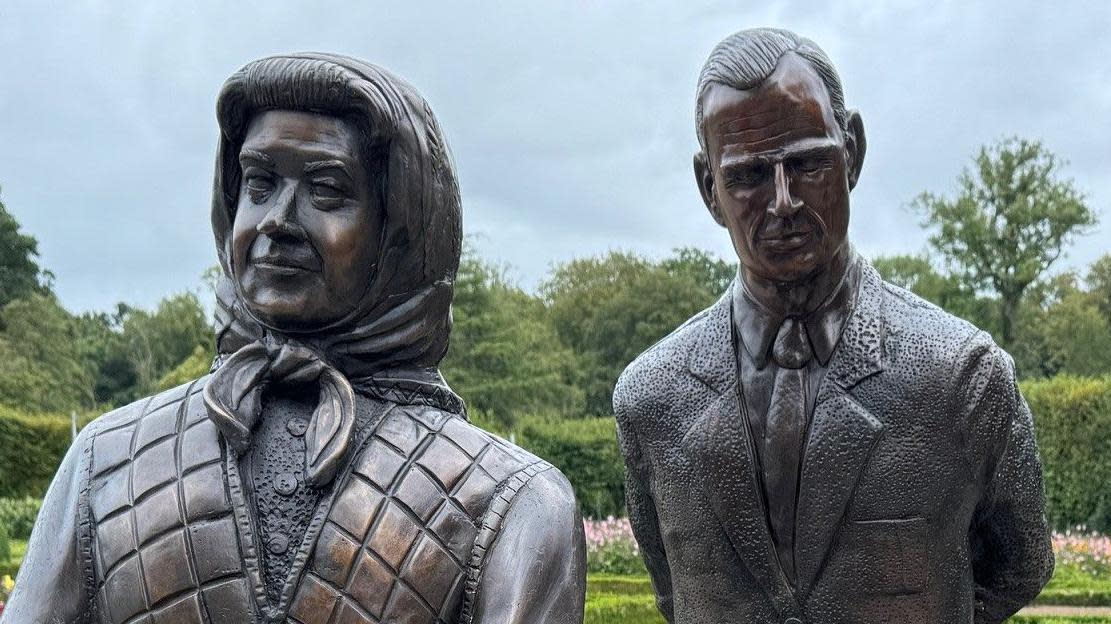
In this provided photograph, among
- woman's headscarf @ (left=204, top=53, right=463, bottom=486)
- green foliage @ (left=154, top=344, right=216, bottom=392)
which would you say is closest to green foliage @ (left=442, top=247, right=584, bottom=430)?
green foliage @ (left=154, top=344, right=216, bottom=392)

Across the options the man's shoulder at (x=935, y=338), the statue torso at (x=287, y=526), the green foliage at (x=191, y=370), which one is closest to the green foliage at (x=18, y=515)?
the green foliage at (x=191, y=370)

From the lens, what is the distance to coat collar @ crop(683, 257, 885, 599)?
3535mm

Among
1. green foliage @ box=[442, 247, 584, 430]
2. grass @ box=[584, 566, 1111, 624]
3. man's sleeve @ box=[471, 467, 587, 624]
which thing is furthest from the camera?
green foliage @ box=[442, 247, 584, 430]

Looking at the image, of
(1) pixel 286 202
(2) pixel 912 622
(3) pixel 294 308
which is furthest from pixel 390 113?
(2) pixel 912 622

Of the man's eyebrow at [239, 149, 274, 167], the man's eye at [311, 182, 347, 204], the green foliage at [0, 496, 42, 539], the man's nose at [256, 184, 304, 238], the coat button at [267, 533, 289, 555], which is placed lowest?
the coat button at [267, 533, 289, 555]

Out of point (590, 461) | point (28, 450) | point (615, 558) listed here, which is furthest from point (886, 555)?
point (28, 450)

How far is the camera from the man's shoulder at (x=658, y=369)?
382 cm

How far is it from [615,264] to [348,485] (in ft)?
137

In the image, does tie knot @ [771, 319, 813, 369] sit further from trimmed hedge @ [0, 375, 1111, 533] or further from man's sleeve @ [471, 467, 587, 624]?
trimmed hedge @ [0, 375, 1111, 533]

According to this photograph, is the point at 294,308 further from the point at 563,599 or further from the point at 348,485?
the point at 563,599

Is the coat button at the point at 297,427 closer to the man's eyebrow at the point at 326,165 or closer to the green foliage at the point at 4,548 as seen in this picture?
the man's eyebrow at the point at 326,165

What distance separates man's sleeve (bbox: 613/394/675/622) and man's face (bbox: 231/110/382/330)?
1.42 m

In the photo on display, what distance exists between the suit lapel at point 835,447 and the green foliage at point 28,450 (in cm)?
1906

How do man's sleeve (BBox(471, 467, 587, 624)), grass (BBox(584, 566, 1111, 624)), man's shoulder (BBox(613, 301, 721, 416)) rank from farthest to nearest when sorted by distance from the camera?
grass (BBox(584, 566, 1111, 624)), man's shoulder (BBox(613, 301, 721, 416)), man's sleeve (BBox(471, 467, 587, 624))
